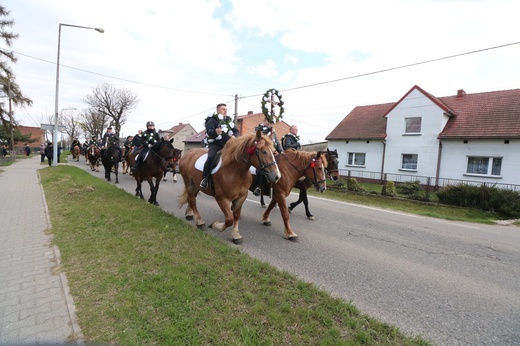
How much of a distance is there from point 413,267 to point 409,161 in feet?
59.4

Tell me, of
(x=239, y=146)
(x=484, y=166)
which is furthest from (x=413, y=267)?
(x=484, y=166)

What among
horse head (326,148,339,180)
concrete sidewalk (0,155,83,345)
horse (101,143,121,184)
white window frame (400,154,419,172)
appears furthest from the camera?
white window frame (400,154,419,172)

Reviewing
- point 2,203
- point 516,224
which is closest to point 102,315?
point 2,203

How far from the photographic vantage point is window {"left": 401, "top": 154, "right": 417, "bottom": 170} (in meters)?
19.8

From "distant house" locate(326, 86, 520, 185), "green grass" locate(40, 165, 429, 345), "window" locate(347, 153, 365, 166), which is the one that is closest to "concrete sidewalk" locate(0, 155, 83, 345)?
"green grass" locate(40, 165, 429, 345)

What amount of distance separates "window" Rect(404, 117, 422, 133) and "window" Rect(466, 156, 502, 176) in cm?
398

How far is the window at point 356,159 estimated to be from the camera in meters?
23.0

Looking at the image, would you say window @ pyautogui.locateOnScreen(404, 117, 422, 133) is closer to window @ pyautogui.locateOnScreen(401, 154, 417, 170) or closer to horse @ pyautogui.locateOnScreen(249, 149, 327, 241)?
window @ pyautogui.locateOnScreen(401, 154, 417, 170)

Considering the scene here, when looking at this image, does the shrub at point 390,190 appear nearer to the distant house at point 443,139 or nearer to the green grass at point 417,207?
the green grass at point 417,207

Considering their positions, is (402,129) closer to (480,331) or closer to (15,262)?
(480,331)

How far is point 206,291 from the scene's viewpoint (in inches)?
124

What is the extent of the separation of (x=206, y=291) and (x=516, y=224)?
10.8 meters

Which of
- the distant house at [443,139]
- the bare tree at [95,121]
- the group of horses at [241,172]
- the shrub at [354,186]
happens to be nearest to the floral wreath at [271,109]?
the group of horses at [241,172]

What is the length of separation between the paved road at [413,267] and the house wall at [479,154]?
35.2 feet
